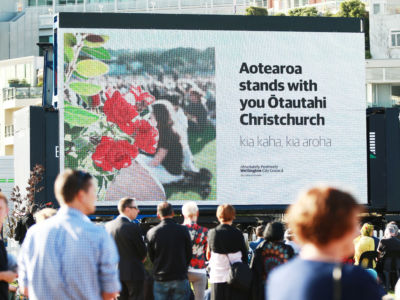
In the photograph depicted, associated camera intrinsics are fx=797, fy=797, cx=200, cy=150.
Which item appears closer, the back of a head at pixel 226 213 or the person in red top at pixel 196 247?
the back of a head at pixel 226 213

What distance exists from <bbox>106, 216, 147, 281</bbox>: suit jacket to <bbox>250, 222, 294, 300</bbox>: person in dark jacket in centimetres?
121

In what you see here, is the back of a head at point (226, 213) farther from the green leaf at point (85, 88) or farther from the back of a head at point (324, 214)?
the green leaf at point (85, 88)

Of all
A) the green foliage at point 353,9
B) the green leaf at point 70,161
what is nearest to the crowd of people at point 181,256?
the green leaf at point 70,161

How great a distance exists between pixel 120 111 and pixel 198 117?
167cm

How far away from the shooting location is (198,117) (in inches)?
673

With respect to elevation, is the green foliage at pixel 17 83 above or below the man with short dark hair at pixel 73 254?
above

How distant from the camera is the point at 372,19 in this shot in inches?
2141

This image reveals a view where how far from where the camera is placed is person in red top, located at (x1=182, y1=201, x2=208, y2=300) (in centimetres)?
884

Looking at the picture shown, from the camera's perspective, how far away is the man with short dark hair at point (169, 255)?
8.39 meters

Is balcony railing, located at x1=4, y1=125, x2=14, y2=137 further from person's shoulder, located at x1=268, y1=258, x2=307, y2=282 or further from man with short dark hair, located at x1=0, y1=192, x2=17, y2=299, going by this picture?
person's shoulder, located at x1=268, y1=258, x2=307, y2=282

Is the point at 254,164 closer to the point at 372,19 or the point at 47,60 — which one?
the point at 47,60

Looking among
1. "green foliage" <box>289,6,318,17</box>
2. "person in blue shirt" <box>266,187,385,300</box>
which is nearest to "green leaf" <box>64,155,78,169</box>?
"person in blue shirt" <box>266,187,385,300</box>

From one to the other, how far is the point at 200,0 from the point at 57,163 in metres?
58.7

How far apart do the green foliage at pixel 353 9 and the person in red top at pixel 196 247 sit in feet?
172
